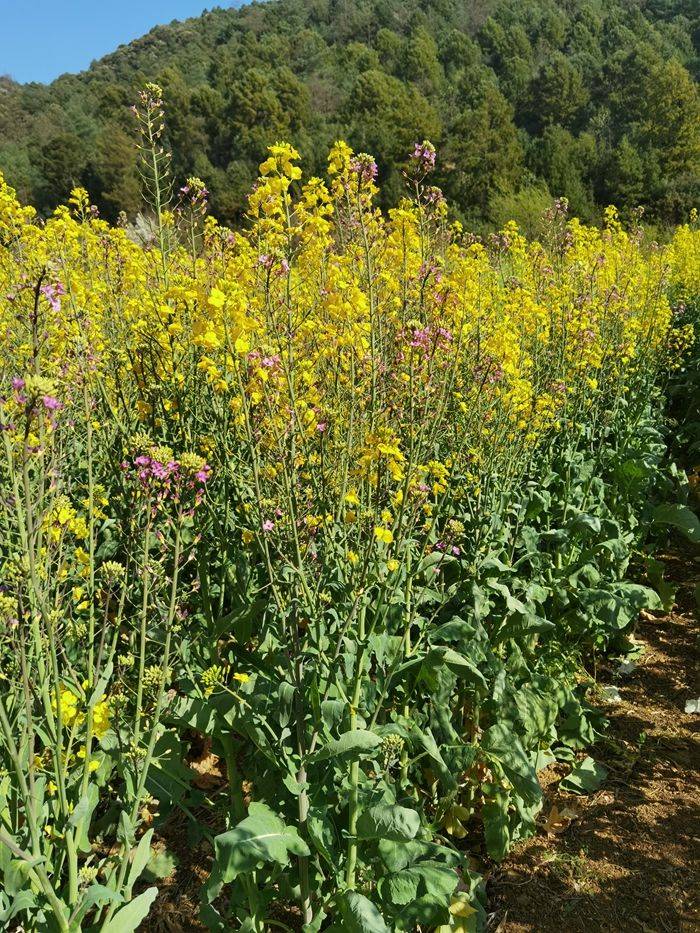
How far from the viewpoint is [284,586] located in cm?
306

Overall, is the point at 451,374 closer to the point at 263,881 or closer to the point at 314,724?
the point at 314,724

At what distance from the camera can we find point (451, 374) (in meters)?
3.13

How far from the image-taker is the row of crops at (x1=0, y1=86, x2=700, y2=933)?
2131mm

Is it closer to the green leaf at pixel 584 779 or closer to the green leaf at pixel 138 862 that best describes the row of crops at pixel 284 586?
the green leaf at pixel 138 862

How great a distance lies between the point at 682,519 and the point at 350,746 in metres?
3.67

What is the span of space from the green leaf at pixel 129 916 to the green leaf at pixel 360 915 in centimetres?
61

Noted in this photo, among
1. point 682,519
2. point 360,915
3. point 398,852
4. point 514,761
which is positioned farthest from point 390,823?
point 682,519

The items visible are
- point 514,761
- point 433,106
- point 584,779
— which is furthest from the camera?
point 433,106

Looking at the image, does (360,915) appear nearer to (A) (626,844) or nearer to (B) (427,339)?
(A) (626,844)

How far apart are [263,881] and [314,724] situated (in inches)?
26.8

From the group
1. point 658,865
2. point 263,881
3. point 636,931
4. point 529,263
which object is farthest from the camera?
point 529,263

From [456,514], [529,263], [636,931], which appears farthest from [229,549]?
[529,263]

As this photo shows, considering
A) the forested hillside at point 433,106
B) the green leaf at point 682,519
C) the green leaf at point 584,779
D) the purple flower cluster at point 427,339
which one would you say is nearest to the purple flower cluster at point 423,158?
the purple flower cluster at point 427,339

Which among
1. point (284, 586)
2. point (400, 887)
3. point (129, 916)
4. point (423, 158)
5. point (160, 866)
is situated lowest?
point (160, 866)
